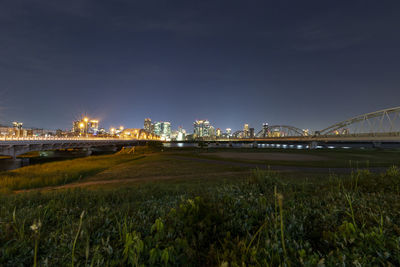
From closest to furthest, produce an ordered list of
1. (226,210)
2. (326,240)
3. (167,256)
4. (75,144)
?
(167,256)
(326,240)
(226,210)
(75,144)

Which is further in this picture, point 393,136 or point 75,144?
point 393,136

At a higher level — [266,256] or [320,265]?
[320,265]

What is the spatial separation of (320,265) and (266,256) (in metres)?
0.69

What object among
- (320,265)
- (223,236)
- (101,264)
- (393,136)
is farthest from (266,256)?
(393,136)

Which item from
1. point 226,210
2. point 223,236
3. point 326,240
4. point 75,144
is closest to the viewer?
point 326,240

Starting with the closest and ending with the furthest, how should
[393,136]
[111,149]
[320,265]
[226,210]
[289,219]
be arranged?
[320,265]
[289,219]
[226,210]
[393,136]
[111,149]

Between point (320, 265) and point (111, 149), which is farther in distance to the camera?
point (111, 149)

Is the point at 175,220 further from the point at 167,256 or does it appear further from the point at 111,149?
the point at 111,149

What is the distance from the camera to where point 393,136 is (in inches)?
2425

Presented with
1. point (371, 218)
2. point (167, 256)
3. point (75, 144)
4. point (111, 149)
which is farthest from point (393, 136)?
point (111, 149)

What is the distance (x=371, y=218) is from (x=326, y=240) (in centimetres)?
158

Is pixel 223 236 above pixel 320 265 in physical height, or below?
below

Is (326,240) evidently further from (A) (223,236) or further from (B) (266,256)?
(A) (223,236)

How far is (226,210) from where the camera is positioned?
13.9 ft
